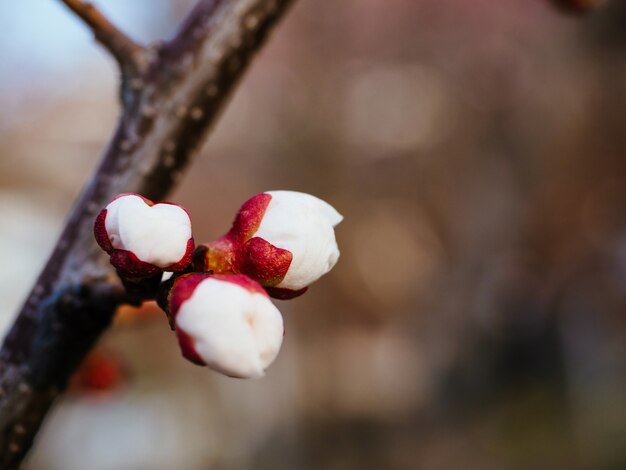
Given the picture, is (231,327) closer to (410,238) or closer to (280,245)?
(280,245)

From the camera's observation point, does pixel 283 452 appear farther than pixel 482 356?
No

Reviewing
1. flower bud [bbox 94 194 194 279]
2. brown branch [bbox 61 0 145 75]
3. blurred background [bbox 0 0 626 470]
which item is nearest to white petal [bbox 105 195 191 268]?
flower bud [bbox 94 194 194 279]

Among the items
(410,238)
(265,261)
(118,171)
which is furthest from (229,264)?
(410,238)

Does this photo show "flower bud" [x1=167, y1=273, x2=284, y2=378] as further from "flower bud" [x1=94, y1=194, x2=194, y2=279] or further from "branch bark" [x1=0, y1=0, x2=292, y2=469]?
"branch bark" [x1=0, y1=0, x2=292, y2=469]

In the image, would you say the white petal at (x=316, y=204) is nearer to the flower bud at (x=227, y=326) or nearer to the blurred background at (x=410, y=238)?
the flower bud at (x=227, y=326)

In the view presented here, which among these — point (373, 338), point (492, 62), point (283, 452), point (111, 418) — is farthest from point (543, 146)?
point (111, 418)

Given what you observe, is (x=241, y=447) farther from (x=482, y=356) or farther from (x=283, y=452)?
(x=482, y=356)
